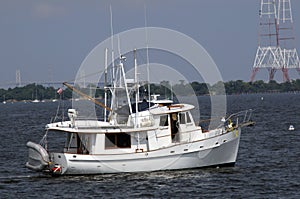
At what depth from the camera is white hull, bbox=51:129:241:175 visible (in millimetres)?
38406

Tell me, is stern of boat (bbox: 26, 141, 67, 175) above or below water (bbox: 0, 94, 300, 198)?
above

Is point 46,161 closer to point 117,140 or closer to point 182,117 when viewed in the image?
point 117,140

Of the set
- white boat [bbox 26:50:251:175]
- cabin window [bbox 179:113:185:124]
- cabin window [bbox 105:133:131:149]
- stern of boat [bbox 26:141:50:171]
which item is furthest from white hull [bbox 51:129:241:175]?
cabin window [bbox 179:113:185:124]

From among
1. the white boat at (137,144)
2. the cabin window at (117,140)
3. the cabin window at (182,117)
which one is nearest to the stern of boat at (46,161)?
the white boat at (137,144)

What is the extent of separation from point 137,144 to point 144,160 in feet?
3.56

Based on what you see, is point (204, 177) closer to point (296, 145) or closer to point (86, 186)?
point (86, 186)

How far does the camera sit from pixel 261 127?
70.0 m

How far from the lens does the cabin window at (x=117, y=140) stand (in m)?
39.0

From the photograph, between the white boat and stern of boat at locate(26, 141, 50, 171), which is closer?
the white boat

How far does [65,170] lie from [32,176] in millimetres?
2830

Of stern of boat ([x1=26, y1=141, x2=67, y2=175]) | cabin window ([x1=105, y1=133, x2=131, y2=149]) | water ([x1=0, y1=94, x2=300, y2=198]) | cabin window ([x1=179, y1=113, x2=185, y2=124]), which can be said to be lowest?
water ([x1=0, y1=94, x2=300, y2=198])

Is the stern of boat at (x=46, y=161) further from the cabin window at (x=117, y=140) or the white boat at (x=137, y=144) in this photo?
the cabin window at (x=117, y=140)

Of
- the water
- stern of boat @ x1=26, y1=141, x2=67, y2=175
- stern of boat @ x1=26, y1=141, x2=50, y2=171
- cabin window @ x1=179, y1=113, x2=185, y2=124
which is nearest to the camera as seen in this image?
the water

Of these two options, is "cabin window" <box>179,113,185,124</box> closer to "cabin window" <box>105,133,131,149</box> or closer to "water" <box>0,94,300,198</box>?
"water" <box>0,94,300,198</box>
